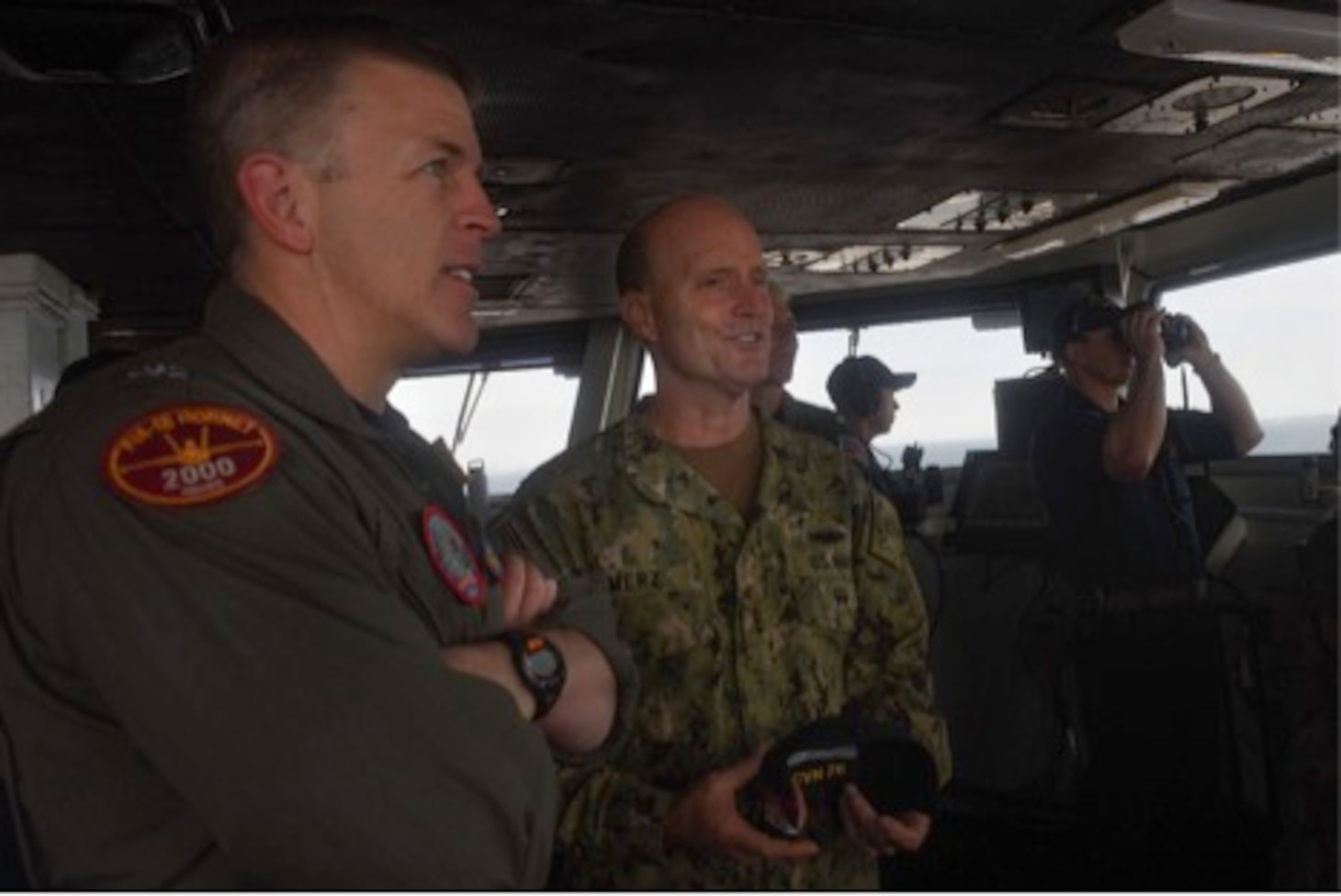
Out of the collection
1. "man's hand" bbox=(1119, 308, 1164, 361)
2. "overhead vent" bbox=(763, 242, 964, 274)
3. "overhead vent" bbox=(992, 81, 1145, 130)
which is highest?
"overhead vent" bbox=(763, 242, 964, 274)

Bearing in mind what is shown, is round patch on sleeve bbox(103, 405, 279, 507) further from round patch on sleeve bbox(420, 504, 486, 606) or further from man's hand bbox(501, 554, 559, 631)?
man's hand bbox(501, 554, 559, 631)

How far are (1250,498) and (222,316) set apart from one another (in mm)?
3434

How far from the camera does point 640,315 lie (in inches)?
70.2

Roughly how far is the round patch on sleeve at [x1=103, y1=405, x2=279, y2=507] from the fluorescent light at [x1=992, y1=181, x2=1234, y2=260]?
497 cm

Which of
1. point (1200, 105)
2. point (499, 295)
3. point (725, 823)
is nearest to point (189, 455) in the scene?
point (725, 823)

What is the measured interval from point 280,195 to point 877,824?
0.98m

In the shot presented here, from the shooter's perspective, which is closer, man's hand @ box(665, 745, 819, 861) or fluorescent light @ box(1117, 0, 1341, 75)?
man's hand @ box(665, 745, 819, 861)

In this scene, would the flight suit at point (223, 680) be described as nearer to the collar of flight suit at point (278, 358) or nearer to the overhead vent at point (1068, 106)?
the collar of flight suit at point (278, 358)

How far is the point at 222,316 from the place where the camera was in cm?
95

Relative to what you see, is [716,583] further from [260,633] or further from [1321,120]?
[1321,120]

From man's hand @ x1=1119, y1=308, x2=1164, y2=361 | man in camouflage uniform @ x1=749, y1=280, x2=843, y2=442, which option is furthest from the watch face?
man's hand @ x1=1119, y1=308, x2=1164, y2=361

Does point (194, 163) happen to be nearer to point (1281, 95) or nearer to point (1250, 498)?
point (1250, 498)

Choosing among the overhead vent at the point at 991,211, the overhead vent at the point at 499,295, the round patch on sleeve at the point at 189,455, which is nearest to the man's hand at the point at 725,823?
the round patch on sleeve at the point at 189,455

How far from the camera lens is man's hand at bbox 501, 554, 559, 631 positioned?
112cm
